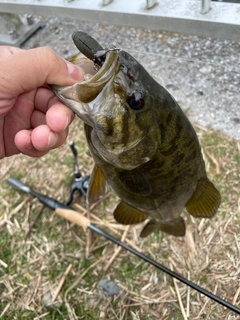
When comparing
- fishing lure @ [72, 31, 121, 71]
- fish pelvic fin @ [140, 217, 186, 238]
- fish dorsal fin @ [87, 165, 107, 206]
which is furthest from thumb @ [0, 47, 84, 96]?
fish pelvic fin @ [140, 217, 186, 238]

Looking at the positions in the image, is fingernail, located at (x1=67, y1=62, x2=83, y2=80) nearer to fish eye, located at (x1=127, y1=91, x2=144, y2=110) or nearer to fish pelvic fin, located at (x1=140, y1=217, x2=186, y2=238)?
fish eye, located at (x1=127, y1=91, x2=144, y2=110)

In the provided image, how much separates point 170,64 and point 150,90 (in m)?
1.86

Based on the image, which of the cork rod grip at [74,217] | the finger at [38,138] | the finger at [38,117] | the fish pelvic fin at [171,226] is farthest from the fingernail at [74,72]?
the cork rod grip at [74,217]

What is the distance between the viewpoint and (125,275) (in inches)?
93.8

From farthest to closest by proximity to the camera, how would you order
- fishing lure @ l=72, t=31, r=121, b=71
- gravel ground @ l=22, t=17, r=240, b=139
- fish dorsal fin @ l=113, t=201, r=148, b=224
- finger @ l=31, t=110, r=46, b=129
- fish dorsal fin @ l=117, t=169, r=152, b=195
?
gravel ground @ l=22, t=17, r=240, b=139, fish dorsal fin @ l=113, t=201, r=148, b=224, finger @ l=31, t=110, r=46, b=129, fish dorsal fin @ l=117, t=169, r=152, b=195, fishing lure @ l=72, t=31, r=121, b=71

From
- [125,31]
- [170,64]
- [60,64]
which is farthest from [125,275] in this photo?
[125,31]

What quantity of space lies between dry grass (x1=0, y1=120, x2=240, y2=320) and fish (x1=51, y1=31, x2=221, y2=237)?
616 mm

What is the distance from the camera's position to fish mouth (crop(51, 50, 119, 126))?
1229mm

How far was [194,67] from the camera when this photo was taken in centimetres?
302

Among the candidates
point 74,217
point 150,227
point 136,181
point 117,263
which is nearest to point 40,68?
point 136,181

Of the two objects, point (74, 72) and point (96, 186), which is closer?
point (74, 72)

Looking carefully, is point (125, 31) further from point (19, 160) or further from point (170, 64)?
point (19, 160)

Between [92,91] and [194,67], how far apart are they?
77.9 inches

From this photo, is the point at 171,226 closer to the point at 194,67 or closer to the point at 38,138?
the point at 38,138
